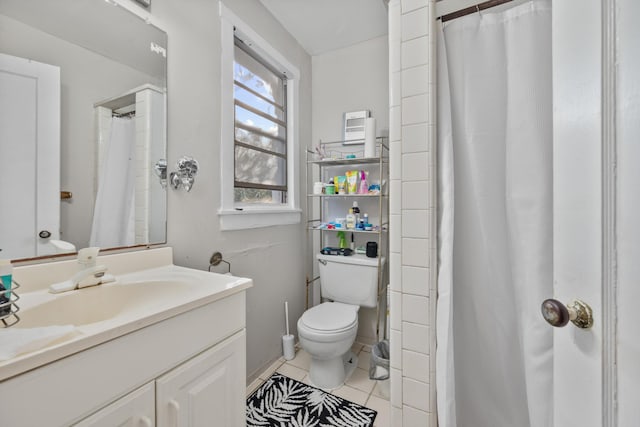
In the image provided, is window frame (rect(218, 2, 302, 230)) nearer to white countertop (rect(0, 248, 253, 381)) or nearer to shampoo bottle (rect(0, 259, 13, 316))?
white countertop (rect(0, 248, 253, 381))

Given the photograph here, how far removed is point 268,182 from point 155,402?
149cm

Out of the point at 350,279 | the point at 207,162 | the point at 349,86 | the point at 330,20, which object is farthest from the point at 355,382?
the point at 330,20

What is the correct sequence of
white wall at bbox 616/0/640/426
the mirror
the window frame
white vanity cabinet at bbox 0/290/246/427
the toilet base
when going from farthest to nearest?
the toilet base < the window frame < the mirror < white vanity cabinet at bbox 0/290/246/427 < white wall at bbox 616/0/640/426

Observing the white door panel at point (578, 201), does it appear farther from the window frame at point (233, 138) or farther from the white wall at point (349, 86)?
the white wall at point (349, 86)

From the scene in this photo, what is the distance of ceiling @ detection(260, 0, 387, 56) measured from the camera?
1744 mm

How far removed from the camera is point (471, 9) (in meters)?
1.03

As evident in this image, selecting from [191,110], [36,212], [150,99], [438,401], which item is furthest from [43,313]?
[438,401]

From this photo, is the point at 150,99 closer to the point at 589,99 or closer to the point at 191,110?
the point at 191,110

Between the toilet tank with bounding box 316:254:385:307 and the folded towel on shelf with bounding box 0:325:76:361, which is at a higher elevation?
the folded towel on shelf with bounding box 0:325:76:361

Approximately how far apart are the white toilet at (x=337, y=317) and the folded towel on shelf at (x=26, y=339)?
1.18 meters

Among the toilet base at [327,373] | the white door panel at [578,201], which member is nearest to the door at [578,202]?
the white door panel at [578,201]

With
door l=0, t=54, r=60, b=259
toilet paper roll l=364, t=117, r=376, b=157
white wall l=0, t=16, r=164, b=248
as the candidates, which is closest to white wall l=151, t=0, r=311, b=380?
white wall l=0, t=16, r=164, b=248

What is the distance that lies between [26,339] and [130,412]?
11.4 inches

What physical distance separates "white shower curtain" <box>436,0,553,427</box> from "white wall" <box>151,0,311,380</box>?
3.68 ft
